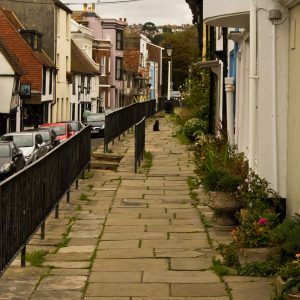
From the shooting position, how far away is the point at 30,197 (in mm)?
9461

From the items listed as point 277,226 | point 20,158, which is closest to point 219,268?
point 277,226

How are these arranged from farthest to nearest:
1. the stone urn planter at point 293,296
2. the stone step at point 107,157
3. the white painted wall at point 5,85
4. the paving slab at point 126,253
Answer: the white painted wall at point 5,85 → the stone step at point 107,157 → the paving slab at point 126,253 → the stone urn planter at point 293,296

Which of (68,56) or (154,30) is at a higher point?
(154,30)

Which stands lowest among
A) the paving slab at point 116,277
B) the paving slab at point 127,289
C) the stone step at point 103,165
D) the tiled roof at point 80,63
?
the paving slab at point 127,289

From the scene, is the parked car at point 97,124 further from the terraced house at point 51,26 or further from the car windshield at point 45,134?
the terraced house at point 51,26

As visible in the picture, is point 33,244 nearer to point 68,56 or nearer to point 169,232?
point 169,232

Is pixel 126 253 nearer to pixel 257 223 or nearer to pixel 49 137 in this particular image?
pixel 257 223

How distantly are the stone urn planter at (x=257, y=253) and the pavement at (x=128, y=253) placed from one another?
28 centimetres

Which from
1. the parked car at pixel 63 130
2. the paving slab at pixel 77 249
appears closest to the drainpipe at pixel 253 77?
the paving slab at pixel 77 249

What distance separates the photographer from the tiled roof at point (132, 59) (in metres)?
92.5

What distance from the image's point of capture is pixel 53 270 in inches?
347

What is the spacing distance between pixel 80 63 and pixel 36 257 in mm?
57749

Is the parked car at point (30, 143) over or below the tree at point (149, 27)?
below

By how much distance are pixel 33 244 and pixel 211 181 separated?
2.62 metres
